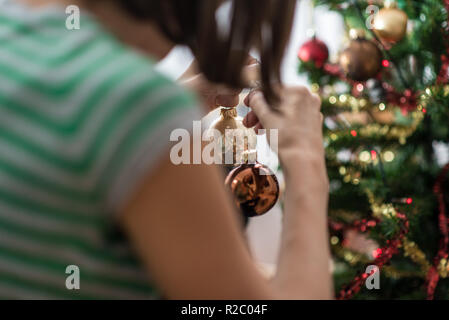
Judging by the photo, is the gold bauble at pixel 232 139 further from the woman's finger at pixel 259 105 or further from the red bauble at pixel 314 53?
the red bauble at pixel 314 53

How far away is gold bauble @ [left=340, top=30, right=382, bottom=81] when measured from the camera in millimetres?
1010

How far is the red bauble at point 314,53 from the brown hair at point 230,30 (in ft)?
2.54

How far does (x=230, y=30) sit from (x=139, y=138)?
132 millimetres

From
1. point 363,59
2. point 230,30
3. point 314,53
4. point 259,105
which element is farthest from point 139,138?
point 314,53

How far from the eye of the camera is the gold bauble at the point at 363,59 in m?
1.01

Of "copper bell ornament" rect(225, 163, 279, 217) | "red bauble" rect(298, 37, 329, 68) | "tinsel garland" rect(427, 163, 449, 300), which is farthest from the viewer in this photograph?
"red bauble" rect(298, 37, 329, 68)

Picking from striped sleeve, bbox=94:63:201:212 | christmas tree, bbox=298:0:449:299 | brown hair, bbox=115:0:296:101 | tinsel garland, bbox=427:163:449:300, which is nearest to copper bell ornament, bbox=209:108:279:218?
brown hair, bbox=115:0:296:101

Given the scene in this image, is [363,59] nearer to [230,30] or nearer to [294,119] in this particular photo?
[294,119]

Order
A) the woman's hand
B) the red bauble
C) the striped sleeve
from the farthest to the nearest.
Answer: the red bauble, the woman's hand, the striped sleeve

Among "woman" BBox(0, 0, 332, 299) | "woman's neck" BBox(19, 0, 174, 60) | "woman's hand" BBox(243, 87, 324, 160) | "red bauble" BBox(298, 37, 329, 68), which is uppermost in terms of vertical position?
"red bauble" BBox(298, 37, 329, 68)

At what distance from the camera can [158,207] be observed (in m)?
0.28

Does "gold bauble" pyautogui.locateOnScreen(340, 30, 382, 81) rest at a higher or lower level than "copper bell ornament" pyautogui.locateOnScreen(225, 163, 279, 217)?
higher

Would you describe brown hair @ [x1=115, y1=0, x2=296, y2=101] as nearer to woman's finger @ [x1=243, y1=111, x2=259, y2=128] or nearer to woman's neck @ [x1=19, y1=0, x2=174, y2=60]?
woman's neck @ [x1=19, y1=0, x2=174, y2=60]

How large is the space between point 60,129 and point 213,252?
11 cm
